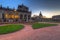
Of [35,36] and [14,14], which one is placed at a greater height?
[14,14]

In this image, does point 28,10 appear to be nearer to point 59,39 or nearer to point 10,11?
point 10,11

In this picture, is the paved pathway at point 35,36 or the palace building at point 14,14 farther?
the palace building at point 14,14

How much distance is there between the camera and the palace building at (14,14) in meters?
30.0

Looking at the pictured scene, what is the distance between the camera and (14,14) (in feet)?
107

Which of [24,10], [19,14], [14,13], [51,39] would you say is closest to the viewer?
[51,39]

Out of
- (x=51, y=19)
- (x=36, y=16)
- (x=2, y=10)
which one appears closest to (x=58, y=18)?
(x=51, y=19)

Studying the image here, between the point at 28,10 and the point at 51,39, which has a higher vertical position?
the point at 28,10

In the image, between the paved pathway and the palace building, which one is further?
the palace building

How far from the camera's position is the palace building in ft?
98.6

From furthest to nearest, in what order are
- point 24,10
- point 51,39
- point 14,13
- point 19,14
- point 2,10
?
point 24,10 → point 19,14 → point 14,13 → point 2,10 → point 51,39

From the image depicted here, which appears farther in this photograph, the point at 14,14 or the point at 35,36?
the point at 14,14

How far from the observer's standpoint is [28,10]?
37844 mm

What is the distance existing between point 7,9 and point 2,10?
1.84 m

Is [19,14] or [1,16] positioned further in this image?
[19,14]
